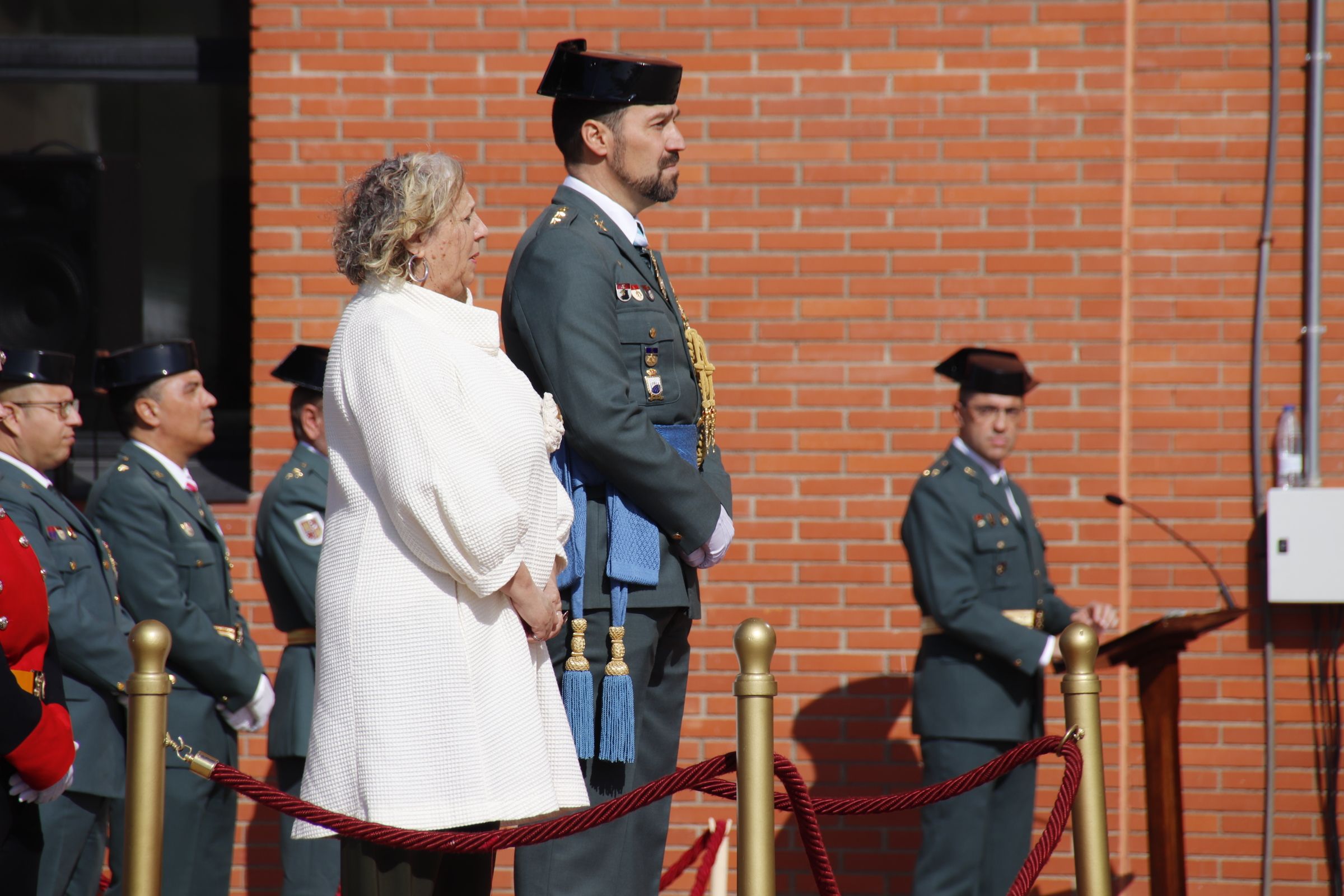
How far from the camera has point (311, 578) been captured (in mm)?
4992

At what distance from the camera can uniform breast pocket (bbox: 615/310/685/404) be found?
335cm

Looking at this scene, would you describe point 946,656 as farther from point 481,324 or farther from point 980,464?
point 481,324

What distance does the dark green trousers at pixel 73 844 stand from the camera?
3936mm

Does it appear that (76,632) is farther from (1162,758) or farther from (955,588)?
(1162,758)

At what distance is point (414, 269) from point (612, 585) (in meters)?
0.81

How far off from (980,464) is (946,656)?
69 cm

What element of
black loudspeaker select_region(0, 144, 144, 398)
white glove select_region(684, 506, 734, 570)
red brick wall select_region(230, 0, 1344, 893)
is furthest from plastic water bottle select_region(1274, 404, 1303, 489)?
black loudspeaker select_region(0, 144, 144, 398)

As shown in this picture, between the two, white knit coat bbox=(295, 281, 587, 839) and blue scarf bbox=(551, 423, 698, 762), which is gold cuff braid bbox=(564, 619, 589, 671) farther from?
white knit coat bbox=(295, 281, 587, 839)

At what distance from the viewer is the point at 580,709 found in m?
3.19

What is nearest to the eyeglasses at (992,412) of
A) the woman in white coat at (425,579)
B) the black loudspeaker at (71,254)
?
the woman in white coat at (425,579)

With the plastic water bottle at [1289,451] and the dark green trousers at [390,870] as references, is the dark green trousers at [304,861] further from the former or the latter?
the plastic water bottle at [1289,451]

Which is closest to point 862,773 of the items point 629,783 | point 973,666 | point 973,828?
point 973,828

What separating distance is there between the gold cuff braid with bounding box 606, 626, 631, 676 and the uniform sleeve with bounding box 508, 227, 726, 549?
25 centimetres

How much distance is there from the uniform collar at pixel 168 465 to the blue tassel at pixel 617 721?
2.10 m
